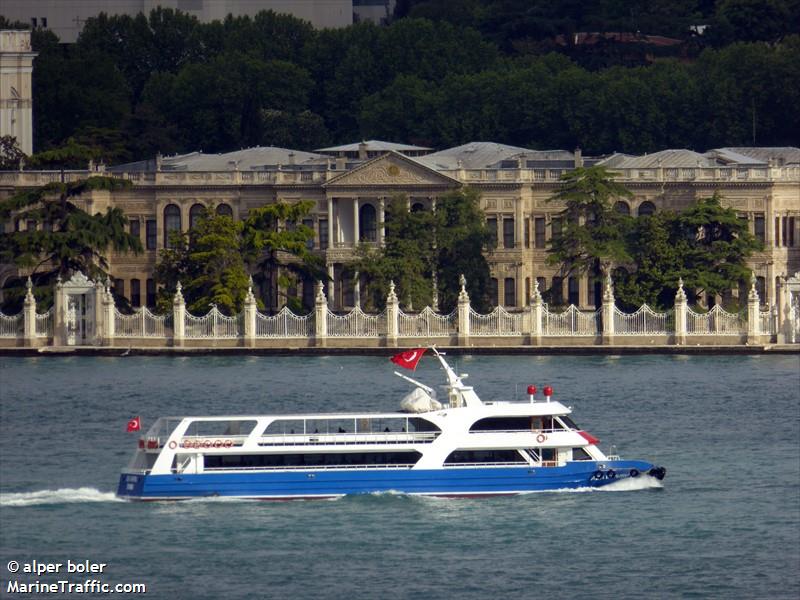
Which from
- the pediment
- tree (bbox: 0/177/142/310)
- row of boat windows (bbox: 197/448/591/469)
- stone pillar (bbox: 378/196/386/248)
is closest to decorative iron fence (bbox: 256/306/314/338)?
tree (bbox: 0/177/142/310)

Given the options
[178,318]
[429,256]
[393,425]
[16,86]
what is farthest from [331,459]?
[16,86]

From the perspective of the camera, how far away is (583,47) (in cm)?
19038

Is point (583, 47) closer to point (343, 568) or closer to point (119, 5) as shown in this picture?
point (119, 5)


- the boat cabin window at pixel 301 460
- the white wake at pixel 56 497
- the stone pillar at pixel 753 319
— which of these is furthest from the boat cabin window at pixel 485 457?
the stone pillar at pixel 753 319

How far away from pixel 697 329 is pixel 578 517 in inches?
1513

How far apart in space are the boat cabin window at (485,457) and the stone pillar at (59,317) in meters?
39.5

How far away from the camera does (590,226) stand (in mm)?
134750

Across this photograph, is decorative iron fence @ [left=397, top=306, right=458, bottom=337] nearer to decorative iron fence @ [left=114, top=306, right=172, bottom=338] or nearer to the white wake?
A: decorative iron fence @ [left=114, top=306, right=172, bottom=338]

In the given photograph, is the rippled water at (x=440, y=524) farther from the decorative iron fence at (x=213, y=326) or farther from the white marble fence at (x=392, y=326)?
the decorative iron fence at (x=213, y=326)

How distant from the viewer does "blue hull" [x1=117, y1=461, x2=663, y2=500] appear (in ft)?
281

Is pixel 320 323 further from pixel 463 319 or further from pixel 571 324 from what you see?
pixel 571 324

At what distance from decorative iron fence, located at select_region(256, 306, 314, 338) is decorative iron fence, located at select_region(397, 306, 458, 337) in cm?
289

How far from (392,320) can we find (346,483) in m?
37.0

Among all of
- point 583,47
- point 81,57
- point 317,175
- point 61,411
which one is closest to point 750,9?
point 583,47
